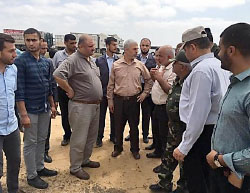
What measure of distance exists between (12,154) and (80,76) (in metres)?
1.34

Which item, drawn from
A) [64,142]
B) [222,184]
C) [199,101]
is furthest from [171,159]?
[64,142]

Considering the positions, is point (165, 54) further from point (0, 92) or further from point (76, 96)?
point (0, 92)

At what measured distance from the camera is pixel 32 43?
327 centimetres

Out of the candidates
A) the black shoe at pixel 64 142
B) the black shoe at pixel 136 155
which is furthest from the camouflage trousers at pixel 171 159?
the black shoe at pixel 64 142

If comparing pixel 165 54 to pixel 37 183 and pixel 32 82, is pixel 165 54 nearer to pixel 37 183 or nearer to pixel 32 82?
pixel 32 82

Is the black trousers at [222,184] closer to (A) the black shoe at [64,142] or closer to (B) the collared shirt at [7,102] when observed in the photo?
(B) the collared shirt at [7,102]

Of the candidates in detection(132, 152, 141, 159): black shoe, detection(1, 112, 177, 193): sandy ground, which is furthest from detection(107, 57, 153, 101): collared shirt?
detection(1, 112, 177, 193): sandy ground

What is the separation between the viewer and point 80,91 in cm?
357

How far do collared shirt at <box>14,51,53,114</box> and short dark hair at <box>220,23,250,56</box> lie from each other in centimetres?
246

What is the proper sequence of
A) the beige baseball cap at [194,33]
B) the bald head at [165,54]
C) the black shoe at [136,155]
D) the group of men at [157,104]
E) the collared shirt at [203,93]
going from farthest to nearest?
the black shoe at [136,155] → the bald head at [165,54] → the beige baseball cap at [194,33] → the collared shirt at [203,93] → the group of men at [157,104]

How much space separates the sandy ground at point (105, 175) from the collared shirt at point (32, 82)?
Result: 1058 millimetres

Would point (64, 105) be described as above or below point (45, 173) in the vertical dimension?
above

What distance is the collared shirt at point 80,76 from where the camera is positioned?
3.49 m

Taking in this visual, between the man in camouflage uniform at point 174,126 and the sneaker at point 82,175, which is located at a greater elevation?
the man in camouflage uniform at point 174,126
